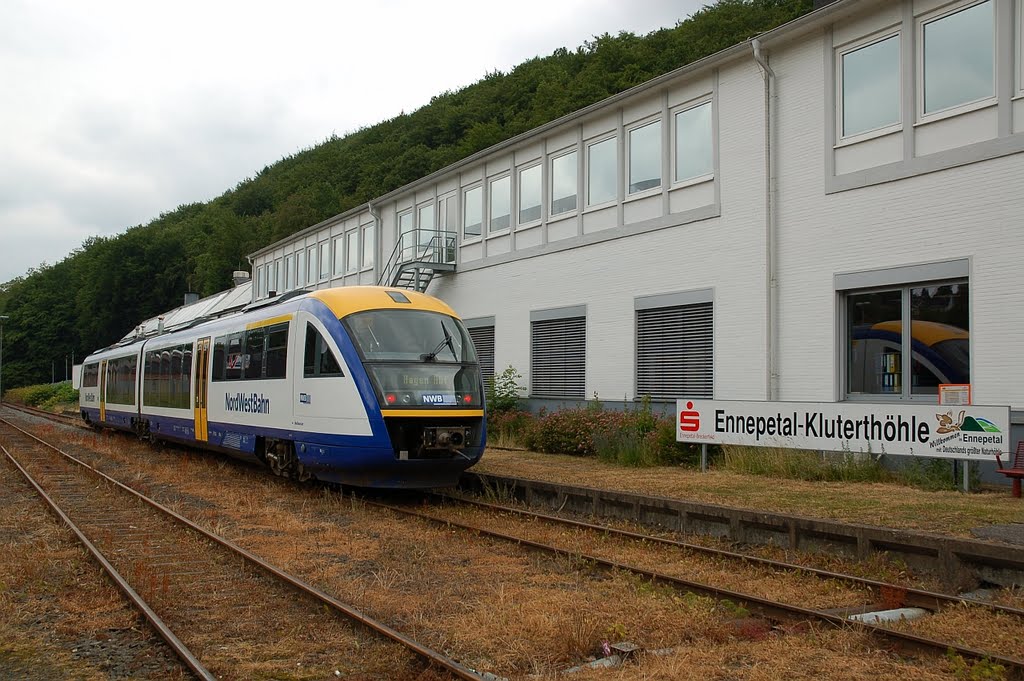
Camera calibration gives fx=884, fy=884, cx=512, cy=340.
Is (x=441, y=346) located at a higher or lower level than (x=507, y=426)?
higher

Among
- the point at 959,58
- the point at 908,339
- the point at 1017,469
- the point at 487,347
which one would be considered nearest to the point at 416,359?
the point at 908,339

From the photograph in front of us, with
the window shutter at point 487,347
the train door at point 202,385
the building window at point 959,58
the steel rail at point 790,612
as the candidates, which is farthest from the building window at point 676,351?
the train door at point 202,385

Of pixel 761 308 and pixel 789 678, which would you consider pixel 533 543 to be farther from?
pixel 761 308

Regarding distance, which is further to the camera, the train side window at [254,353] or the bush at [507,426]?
the bush at [507,426]

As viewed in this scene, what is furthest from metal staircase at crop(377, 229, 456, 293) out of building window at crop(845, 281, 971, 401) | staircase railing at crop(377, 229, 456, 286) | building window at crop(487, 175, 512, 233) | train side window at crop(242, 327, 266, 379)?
building window at crop(845, 281, 971, 401)

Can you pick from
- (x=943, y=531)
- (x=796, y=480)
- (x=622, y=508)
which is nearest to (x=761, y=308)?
(x=796, y=480)

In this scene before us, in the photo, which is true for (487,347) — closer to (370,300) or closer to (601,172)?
(601,172)

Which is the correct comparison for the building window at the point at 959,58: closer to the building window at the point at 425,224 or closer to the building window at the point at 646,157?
the building window at the point at 646,157

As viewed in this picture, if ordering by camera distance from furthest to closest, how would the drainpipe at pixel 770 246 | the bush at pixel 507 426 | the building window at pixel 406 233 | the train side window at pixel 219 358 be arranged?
the building window at pixel 406 233 → the bush at pixel 507 426 → the train side window at pixel 219 358 → the drainpipe at pixel 770 246

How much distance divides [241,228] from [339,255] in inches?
2220

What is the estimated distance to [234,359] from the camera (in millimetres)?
15820

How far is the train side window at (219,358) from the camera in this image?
1645 cm

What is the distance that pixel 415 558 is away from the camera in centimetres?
880

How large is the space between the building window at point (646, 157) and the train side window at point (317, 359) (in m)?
8.81
